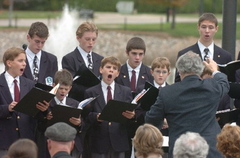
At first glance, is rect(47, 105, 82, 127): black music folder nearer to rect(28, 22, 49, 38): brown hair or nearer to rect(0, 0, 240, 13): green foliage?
rect(28, 22, 49, 38): brown hair

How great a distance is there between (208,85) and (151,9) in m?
56.7

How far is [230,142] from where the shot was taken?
671 centimetres

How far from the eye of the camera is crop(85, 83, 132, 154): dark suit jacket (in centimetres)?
980

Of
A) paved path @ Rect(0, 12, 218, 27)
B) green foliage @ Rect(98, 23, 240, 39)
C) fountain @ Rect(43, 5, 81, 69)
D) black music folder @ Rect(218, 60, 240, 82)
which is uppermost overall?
paved path @ Rect(0, 12, 218, 27)

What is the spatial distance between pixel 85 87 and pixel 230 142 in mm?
3730

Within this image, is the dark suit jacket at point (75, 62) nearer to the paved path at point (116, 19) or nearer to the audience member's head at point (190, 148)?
the audience member's head at point (190, 148)

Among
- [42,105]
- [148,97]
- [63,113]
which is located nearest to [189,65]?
[148,97]

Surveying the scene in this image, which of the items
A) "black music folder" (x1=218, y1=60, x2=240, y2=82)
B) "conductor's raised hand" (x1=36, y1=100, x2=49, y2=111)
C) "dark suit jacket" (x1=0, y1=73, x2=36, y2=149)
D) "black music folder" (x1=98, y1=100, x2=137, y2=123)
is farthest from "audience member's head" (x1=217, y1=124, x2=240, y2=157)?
"dark suit jacket" (x1=0, y1=73, x2=36, y2=149)

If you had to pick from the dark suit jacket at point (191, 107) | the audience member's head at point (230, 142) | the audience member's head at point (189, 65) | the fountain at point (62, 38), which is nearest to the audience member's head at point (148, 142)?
the audience member's head at point (230, 142)

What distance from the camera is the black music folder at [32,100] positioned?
8797mm

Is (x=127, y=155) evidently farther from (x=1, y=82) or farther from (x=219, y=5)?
(x=219, y=5)

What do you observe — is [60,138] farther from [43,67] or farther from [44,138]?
[43,67]

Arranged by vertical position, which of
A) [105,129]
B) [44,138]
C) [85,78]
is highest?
[85,78]

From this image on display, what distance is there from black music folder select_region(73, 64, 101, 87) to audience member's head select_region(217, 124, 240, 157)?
10.9 feet
